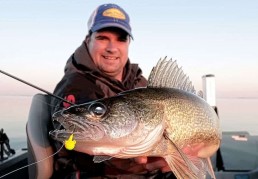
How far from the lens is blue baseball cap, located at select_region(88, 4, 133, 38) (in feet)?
11.7

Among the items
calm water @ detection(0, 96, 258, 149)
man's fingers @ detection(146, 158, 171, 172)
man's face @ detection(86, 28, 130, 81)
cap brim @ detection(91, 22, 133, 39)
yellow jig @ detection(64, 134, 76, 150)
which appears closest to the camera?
yellow jig @ detection(64, 134, 76, 150)

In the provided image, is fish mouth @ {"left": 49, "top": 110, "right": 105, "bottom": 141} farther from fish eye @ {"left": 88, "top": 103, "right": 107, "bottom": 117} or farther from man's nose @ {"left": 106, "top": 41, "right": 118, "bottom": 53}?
man's nose @ {"left": 106, "top": 41, "right": 118, "bottom": 53}

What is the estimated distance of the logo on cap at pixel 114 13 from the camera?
3650 millimetres

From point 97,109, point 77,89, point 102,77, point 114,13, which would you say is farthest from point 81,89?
point 114,13

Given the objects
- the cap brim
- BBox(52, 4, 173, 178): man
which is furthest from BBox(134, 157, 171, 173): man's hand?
the cap brim

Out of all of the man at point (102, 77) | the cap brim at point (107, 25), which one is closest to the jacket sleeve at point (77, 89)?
the man at point (102, 77)

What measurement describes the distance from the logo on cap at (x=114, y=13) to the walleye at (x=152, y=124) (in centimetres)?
82

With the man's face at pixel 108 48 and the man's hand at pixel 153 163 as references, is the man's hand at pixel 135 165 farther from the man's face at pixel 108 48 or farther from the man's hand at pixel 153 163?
the man's face at pixel 108 48

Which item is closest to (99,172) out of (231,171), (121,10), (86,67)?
(86,67)

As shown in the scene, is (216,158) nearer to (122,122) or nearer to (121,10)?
(121,10)

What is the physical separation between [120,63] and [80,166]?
122cm

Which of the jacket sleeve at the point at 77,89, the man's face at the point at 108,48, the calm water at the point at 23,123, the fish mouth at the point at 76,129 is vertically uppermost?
the man's face at the point at 108,48

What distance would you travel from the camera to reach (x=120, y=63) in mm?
3809

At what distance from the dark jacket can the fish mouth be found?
500 millimetres
